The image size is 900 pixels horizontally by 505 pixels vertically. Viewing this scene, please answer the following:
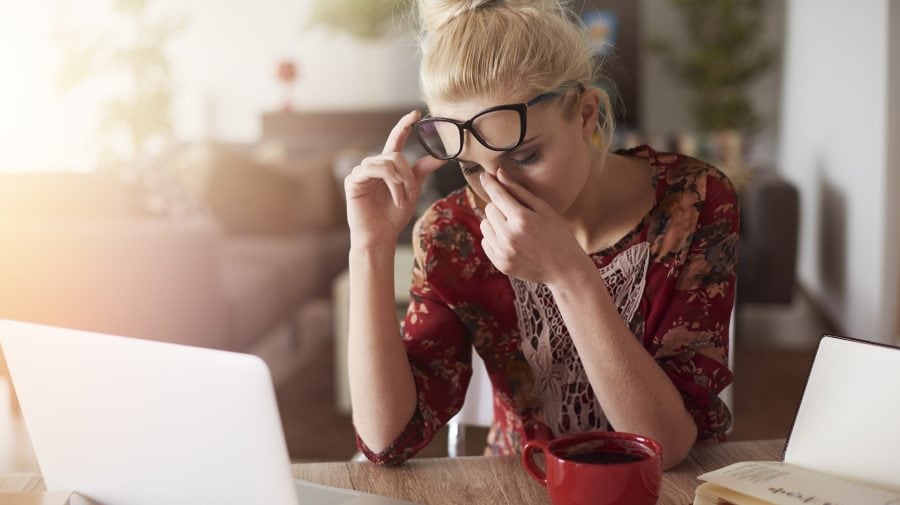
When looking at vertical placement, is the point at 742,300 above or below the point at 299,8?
below

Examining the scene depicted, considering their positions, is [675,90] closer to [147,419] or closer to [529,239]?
[529,239]

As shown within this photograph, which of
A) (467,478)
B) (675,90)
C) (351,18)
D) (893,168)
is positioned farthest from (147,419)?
(675,90)

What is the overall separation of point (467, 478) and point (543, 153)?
372 millimetres

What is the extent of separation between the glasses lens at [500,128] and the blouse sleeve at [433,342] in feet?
0.77

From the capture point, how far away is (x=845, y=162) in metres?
4.28

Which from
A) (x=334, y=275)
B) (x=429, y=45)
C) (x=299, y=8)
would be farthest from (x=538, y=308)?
(x=299, y=8)

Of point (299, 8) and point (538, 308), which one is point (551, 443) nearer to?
point (538, 308)

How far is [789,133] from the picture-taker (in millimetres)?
6117

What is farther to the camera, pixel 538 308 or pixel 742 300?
pixel 742 300

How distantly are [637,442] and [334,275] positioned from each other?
148 inches

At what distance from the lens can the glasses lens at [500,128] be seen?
3.49 ft

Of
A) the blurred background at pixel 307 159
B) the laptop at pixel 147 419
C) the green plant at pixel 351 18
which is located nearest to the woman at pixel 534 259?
the blurred background at pixel 307 159

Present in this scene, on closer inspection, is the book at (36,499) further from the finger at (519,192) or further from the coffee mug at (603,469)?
the finger at (519,192)

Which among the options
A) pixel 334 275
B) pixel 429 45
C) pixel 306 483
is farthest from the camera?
pixel 334 275
